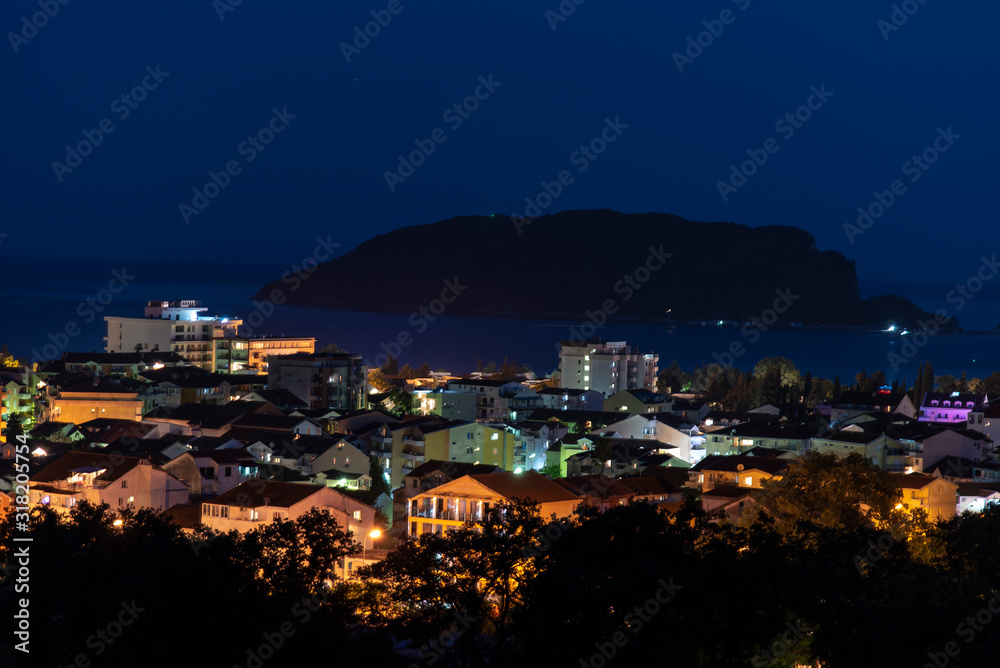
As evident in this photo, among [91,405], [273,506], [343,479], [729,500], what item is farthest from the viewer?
[91,405]

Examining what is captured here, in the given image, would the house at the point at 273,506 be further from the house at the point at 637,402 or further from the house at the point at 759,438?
the house at the point at 637,402

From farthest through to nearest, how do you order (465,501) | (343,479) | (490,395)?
(490,395)
(343,479)
(465,501)

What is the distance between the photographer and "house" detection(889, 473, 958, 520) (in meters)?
11.7

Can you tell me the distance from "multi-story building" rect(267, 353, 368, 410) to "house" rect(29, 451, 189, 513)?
9146mm

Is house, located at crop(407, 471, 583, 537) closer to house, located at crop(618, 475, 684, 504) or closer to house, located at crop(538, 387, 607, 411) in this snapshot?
house, located at crop(618, 475, 684, 504)

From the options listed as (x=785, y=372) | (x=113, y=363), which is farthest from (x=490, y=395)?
(x=785, y=372)

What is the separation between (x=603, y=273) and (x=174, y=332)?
63257mm

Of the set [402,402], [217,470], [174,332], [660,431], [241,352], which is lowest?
[217,470]

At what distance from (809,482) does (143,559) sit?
18.9ft

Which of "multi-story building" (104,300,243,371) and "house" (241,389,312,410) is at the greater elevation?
"multi-story building" (104,300,243,371)

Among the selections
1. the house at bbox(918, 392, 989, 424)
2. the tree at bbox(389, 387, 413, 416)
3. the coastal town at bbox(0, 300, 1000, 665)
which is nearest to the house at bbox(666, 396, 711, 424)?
the coastal town at bbox(0, 300, 1000, 665)

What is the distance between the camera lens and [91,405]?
17.3 metres

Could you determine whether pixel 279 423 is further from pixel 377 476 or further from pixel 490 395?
pixel 490 395

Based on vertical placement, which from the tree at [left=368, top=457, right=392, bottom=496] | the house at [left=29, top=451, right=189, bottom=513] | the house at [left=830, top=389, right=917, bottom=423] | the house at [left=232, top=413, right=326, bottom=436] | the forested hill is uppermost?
the forested hill
